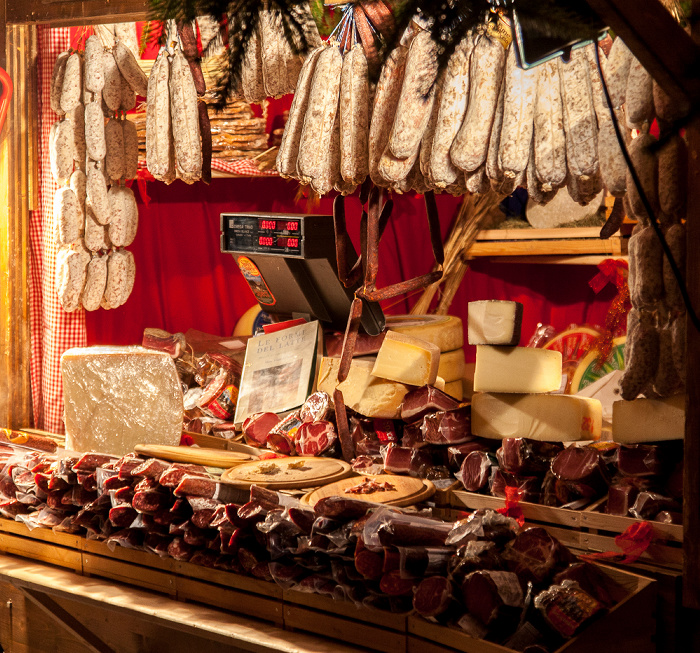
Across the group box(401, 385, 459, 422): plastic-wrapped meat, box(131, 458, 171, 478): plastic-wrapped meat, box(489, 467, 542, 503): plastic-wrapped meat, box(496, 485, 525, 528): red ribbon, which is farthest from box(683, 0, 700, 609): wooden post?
box(131, 458, 171, 478): plastic-wrapped meat

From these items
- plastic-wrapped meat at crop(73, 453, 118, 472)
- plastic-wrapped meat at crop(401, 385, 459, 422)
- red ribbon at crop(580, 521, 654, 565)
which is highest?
plastic-wrapped meat at crop(401, 385, 459, 422)

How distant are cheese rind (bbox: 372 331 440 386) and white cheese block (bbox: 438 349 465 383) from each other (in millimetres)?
342

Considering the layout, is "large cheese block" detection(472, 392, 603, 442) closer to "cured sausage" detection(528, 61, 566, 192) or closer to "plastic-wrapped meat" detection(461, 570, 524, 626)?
"cured sausage" detection(528, 61, 566, 192)

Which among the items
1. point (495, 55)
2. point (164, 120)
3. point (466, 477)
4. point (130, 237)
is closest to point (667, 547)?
point (466, 477)

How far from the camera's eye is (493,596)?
200 cm

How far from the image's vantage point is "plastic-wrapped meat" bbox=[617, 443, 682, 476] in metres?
2.68

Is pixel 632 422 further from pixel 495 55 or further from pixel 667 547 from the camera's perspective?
pixel 495 55

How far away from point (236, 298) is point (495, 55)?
12.2 feet

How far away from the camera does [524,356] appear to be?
122 inches

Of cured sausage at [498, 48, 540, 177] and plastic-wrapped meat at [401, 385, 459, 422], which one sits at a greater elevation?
cured sausage at [498, 48, 540, 177]

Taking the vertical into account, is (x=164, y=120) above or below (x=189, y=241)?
above

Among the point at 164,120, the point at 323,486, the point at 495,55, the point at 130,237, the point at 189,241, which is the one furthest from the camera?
the point at 189,241

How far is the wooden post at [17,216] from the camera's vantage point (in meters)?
4.20

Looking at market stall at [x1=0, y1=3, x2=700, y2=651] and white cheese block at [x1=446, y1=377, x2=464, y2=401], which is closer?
market stall at [x1=0, y1=3, x2=700, y2=651]
